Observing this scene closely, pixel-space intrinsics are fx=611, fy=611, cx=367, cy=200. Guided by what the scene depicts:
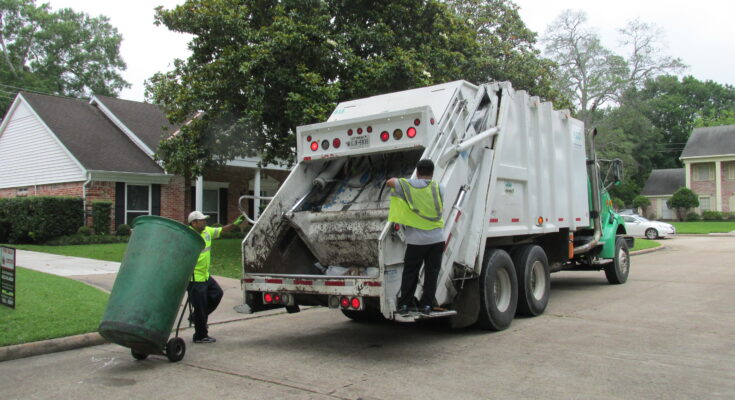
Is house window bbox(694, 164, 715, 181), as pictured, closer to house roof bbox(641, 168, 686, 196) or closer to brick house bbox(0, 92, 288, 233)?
house roof bbox(641, 168, 686, 196)

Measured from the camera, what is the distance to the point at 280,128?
1438 centimetres

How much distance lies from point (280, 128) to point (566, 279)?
23.8 feet

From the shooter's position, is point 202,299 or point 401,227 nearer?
point 401,227

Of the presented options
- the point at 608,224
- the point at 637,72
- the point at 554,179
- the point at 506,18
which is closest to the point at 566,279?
the point at 608,224

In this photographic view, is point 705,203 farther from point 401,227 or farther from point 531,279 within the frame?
point 401,227

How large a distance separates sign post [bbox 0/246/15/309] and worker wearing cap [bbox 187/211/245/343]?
257cm

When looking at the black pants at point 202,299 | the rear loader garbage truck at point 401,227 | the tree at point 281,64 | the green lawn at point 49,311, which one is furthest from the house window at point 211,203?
the black pants at point 202,299

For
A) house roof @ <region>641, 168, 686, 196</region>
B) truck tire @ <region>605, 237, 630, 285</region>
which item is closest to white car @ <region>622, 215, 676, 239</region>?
truck tire @ <region>605, 237, 630, 285</region>

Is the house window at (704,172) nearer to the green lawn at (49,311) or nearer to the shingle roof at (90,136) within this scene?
the shingle roof at (90,136)

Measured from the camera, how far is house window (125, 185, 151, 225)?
21234 mm

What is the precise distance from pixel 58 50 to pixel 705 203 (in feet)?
169

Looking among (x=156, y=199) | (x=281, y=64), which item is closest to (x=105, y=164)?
(x=156, y=199)

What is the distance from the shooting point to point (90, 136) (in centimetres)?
2228

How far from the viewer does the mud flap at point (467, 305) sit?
22.1ft
